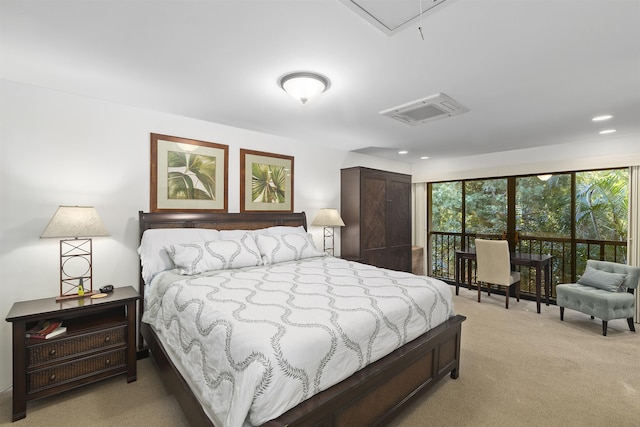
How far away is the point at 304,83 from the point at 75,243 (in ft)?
7.81

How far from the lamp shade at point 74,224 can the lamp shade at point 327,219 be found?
8.04 feet

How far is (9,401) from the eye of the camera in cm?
216

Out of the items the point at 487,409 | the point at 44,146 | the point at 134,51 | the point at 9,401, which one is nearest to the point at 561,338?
the point at 487,409

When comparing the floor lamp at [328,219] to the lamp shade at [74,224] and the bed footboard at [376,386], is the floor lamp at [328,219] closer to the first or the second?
the bed footboard at [376,386]

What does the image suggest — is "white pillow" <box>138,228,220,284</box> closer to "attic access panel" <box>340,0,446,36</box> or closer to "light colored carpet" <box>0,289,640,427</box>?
"light colored carpet" <box>0,289,640,427</box>

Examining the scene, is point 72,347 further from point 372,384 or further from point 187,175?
point 372,384

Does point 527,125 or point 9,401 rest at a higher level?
point 527,125

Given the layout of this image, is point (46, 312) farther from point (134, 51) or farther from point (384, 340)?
point (384, 340)

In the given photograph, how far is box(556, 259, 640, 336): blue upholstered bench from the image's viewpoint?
3254 millimetres

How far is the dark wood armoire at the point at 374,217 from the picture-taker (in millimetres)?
4461

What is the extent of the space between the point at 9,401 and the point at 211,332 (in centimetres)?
194

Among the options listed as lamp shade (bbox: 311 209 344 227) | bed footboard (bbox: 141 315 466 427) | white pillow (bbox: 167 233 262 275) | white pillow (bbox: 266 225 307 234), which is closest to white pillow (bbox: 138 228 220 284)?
white pillow (bbox: 167 233 262 275)

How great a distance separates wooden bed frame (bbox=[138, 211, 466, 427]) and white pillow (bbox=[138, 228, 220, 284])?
19 centimetres

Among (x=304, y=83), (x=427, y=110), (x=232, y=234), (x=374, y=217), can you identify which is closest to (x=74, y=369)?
(x=232, y=234)
